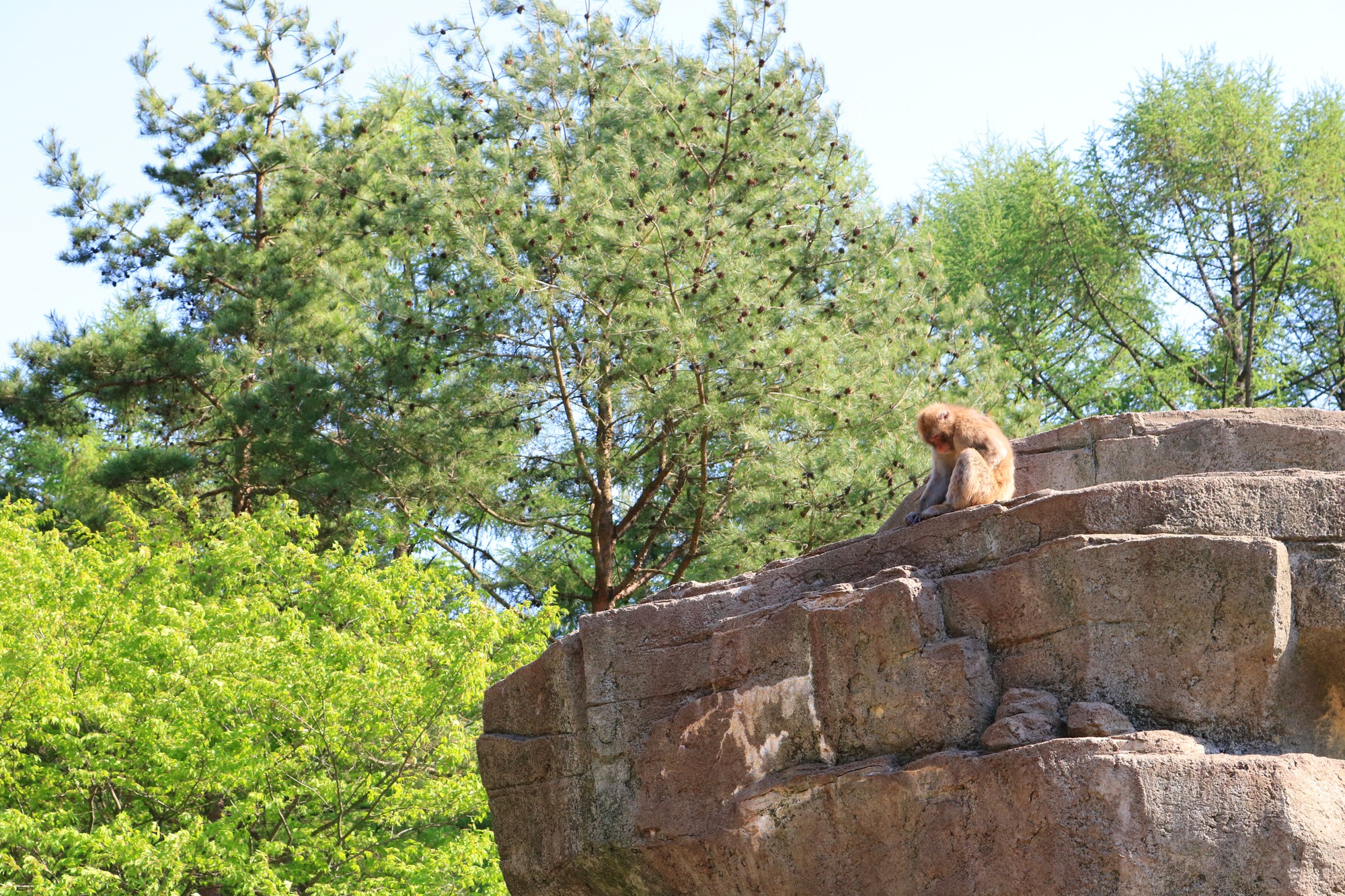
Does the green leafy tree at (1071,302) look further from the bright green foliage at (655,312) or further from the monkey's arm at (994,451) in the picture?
the monkey's arm at (994,451)

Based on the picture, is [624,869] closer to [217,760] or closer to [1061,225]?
[217,760]

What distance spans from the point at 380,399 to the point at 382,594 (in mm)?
1936

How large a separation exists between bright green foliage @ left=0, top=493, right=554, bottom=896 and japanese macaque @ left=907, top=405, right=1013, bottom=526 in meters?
5.72

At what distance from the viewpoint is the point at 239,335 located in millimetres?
16531

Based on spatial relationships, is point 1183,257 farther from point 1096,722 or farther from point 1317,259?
point 1096,722

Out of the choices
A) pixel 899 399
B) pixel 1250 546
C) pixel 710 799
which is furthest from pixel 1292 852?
pixel 899 399

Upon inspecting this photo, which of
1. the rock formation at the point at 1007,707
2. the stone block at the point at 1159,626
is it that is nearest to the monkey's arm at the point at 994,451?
the rock formation at the point at 1007,707

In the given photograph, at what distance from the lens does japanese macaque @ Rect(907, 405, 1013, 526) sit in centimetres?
622

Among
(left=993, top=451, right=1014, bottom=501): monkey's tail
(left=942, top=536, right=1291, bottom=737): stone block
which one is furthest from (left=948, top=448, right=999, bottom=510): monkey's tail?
(left=942, top=536, right=1291, bottom=737): stone block

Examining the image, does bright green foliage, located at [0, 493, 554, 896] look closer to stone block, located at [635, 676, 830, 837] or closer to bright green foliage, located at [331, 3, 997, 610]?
bright green foliage, located at [331, 3, 997, 610]

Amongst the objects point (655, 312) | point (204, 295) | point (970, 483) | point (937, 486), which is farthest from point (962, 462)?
point (204, 295)

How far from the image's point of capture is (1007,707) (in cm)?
523

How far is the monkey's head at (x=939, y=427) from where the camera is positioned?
6.67 meters

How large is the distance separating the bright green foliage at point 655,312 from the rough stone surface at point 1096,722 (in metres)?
6.40
